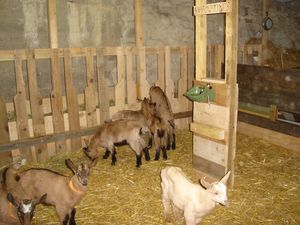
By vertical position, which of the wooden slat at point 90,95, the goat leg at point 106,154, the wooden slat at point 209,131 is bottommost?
the goat leg at point 106,154

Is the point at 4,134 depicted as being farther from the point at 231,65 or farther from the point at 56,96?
the point at 231,65

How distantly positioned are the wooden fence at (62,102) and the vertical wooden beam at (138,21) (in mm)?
461

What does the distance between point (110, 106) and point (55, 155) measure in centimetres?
176

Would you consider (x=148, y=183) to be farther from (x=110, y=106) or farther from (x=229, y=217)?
(x=110, y=106)

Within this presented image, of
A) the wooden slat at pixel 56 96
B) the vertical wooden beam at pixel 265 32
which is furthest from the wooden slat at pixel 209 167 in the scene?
the vertical wooden beam at pixel 265 32

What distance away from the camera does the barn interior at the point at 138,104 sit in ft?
18.5

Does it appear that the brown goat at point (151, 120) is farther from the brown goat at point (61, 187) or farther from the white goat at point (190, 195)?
the brown goat at point (61, 187)

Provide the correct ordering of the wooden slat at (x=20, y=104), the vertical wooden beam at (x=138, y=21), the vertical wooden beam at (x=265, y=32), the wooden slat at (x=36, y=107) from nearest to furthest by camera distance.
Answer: the wooden slat at (x=20, y=104)
the wooden slat at (x=36, y=107)
the vertical wooden beam at (x=138, y=21)
the vertical wooden beam at (x=265, y=32)

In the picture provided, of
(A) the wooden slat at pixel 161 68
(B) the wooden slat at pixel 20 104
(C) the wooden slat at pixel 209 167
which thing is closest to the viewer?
(C) the wooden slat at pixel 209 167

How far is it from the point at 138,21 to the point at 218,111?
12.9 feet

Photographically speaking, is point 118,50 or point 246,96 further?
point 246,96

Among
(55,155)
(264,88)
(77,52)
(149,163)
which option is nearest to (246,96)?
(264,88)

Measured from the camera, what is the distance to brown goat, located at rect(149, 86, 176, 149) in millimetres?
7699

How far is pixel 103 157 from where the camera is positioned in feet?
25.4
